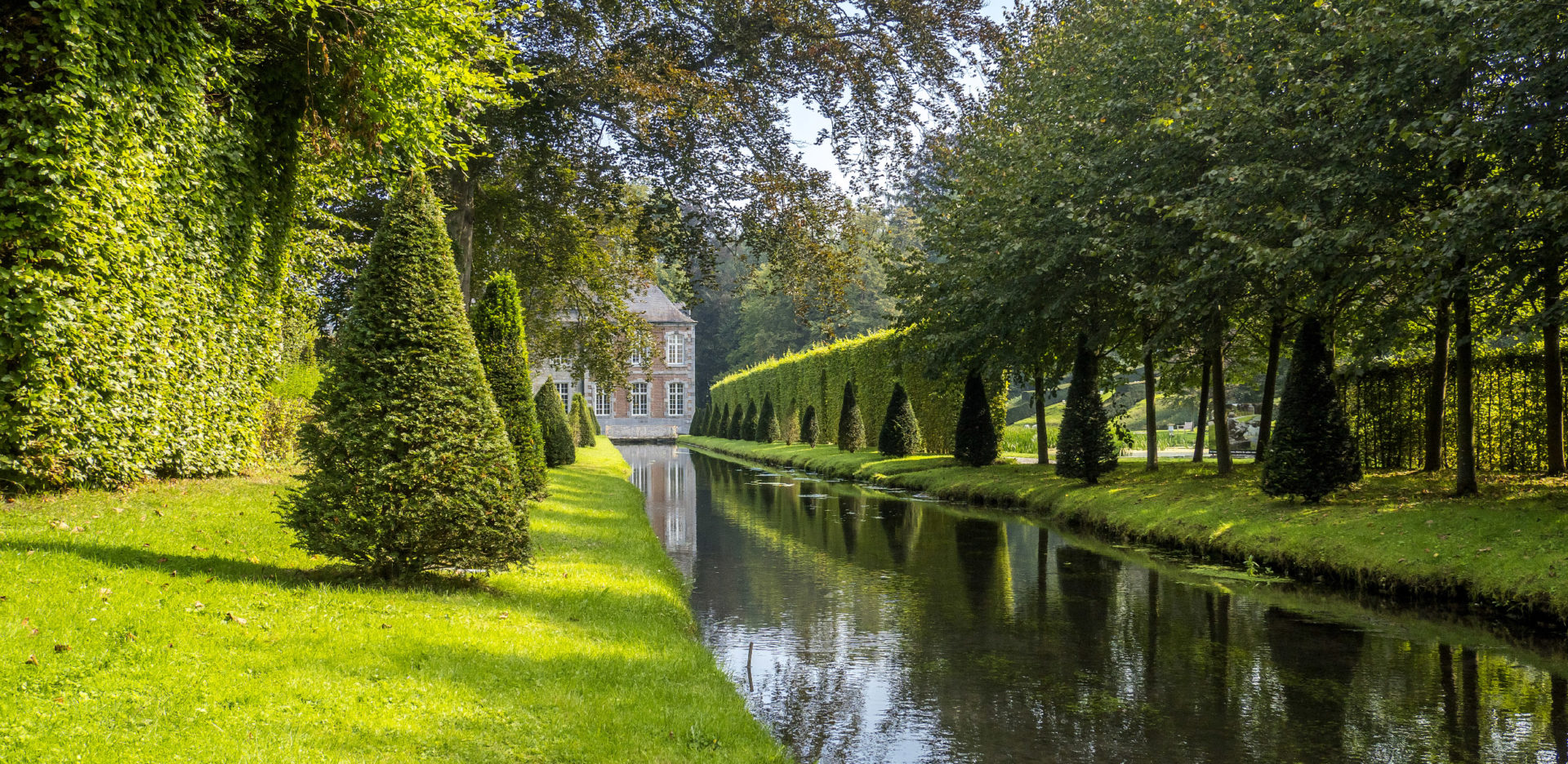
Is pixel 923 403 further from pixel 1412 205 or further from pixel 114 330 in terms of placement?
pixel 114 330

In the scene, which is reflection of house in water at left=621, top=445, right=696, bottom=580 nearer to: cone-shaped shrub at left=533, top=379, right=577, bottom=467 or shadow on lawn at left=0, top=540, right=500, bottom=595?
cone-shaped shrub at left=533, top=379, right=577, bottom=467

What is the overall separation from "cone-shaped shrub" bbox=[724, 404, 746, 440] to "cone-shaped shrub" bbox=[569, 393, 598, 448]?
39.1 ft

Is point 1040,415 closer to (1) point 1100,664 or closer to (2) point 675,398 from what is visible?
(1) point 1100,664

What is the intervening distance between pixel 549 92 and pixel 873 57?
5074mm

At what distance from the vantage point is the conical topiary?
12.4 meters

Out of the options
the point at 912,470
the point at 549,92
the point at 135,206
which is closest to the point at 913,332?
the point at 912,470

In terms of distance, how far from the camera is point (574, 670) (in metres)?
5.06

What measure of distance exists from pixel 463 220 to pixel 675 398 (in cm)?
5282

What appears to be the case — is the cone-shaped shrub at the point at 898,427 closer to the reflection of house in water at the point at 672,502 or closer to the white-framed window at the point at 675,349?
the reflection of house in water at the point at 672,502

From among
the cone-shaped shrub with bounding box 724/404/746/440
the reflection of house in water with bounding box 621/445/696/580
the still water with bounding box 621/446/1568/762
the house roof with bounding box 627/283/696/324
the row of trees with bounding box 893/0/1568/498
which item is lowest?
the reflection of house in water with bounding box 621/445/696/580

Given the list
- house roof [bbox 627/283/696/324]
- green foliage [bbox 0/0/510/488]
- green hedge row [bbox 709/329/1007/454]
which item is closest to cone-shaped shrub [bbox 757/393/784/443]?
green hedge row [bbox 709/329/1007/454]

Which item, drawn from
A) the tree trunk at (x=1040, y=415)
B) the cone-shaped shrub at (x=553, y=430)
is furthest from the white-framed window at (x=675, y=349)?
the tree trunk at (x=1040, y=415)

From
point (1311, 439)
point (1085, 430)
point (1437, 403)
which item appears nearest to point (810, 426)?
point (1085, 430)

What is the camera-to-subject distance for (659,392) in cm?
6619
